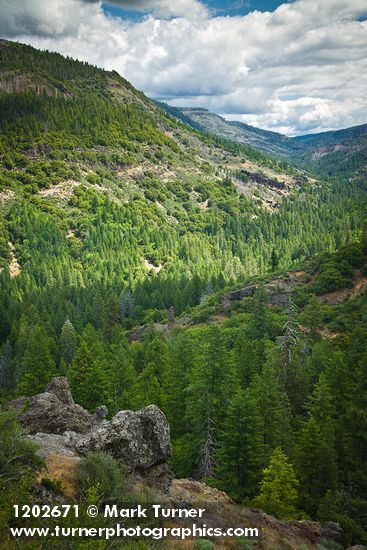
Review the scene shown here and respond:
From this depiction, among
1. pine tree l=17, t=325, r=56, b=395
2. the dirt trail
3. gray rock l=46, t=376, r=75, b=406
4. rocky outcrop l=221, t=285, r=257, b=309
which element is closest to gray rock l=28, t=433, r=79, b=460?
gray rock l=46, t=376, r=75, b=406

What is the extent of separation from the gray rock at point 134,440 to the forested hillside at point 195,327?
6594mm

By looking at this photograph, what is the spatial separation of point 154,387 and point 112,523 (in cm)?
2473

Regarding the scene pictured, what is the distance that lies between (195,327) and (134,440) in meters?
58.8

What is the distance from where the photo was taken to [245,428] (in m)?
24.0

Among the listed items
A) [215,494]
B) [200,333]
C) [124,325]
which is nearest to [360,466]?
[215,494]

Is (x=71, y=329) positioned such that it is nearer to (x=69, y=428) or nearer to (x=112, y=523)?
(x=69, y=428)

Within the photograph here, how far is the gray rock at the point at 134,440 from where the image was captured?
57.4ft

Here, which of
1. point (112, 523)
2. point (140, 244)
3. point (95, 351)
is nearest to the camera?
point (112, 523)

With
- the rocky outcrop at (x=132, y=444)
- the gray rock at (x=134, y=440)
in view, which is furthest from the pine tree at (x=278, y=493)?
the gray rock at (x=134, y=440)

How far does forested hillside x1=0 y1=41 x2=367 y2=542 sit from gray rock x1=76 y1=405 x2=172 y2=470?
21.6ft

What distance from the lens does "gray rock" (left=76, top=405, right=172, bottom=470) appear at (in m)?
17.5

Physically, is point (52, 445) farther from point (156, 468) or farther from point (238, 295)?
point (238, 295)

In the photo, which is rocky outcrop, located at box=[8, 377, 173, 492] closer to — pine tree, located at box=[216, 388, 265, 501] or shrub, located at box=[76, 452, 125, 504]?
shrub, located at box=[76, 452, 125, 504]

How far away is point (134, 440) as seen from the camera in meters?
17.7
